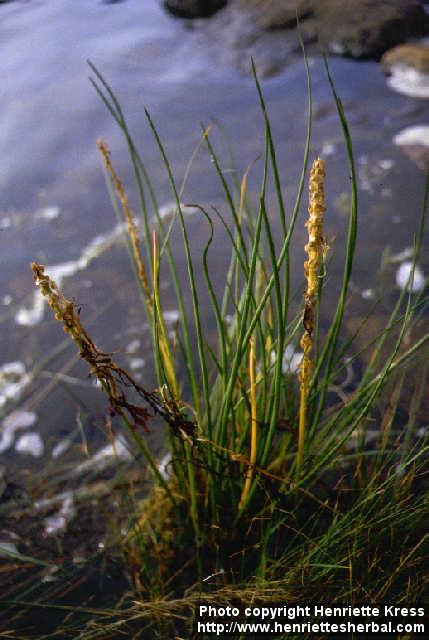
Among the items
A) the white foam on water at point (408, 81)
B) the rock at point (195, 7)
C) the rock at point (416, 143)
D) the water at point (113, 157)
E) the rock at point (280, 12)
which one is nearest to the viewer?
the water at point (113, 157)

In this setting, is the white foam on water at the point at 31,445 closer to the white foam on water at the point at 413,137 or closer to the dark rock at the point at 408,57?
the white foam on water at the point at 413,137

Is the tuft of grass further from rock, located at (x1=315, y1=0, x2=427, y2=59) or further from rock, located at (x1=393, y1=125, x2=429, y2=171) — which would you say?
rock, located at (x1=315, y1=0, x2=427, y2=59)

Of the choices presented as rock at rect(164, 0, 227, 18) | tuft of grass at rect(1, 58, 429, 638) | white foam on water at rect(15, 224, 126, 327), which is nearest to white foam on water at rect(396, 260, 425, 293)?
tuft of grass at rect(1, 58, 429, 638)

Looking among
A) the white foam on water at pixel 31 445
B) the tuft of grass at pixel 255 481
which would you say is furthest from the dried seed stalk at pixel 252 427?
the white foam on water at pixel 31 445

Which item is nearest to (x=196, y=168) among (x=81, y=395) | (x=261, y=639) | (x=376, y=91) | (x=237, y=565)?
(x=376, y=91)

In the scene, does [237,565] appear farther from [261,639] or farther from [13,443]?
[13,443]

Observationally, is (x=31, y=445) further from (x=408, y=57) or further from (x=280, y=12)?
(x=280, y=12)

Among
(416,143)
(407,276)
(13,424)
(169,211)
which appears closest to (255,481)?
(13,424)
